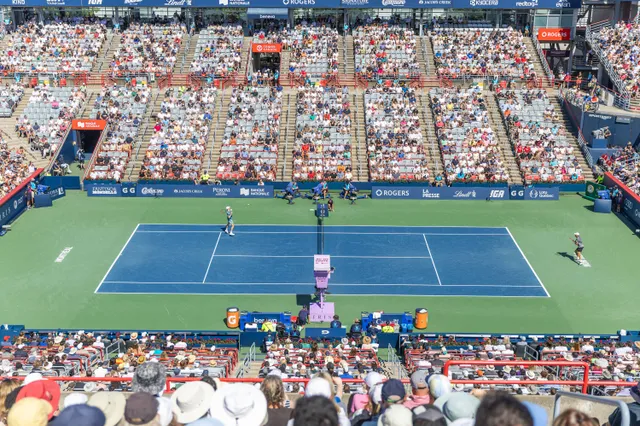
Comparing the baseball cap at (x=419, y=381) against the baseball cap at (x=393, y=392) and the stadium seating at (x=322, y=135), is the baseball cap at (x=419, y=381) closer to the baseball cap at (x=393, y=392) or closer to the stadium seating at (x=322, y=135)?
the baseball cap at (x=393, y=392)

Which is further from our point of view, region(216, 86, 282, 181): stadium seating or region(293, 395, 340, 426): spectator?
region(216, 86, 282, 181): stadium seating

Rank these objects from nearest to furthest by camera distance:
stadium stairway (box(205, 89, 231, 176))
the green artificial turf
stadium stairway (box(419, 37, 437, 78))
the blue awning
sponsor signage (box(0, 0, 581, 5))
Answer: the green artificial turf, stadium stairway (box(205, 89, 231, 176)), stadium stairway (box(419, 37, 437, 78)), sponsor signage (box(0, 0, 581, 5)), the blue awning

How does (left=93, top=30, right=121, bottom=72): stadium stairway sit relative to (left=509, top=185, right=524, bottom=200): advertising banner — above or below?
above

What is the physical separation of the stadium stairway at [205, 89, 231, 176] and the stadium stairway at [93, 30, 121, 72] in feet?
31.1

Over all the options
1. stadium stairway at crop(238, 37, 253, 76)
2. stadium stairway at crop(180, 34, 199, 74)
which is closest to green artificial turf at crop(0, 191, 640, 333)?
stadium stairway at crop(238, 37, 253, 76)

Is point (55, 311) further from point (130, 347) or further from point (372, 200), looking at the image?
point (372, 200)

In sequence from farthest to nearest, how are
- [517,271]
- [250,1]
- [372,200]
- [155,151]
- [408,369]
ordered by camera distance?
[250,1]
[155,151]
[372,200]
[517,271]
[408,369]

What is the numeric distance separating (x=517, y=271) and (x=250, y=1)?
107 ft

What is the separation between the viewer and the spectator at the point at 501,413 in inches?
266

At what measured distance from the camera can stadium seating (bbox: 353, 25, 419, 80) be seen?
54469 mm

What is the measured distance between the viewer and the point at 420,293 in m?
31.1

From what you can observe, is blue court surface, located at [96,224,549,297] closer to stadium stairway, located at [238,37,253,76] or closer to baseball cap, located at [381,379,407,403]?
stadium stairway, located at [238,37,253,76]

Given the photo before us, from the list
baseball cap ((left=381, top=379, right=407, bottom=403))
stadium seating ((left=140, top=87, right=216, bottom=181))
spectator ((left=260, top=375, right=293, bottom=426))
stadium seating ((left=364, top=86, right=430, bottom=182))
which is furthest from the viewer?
stadium seating ((left=364, top=86, right=430, bottom=182))

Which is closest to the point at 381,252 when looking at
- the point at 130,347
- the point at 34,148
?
the point at 130,347
